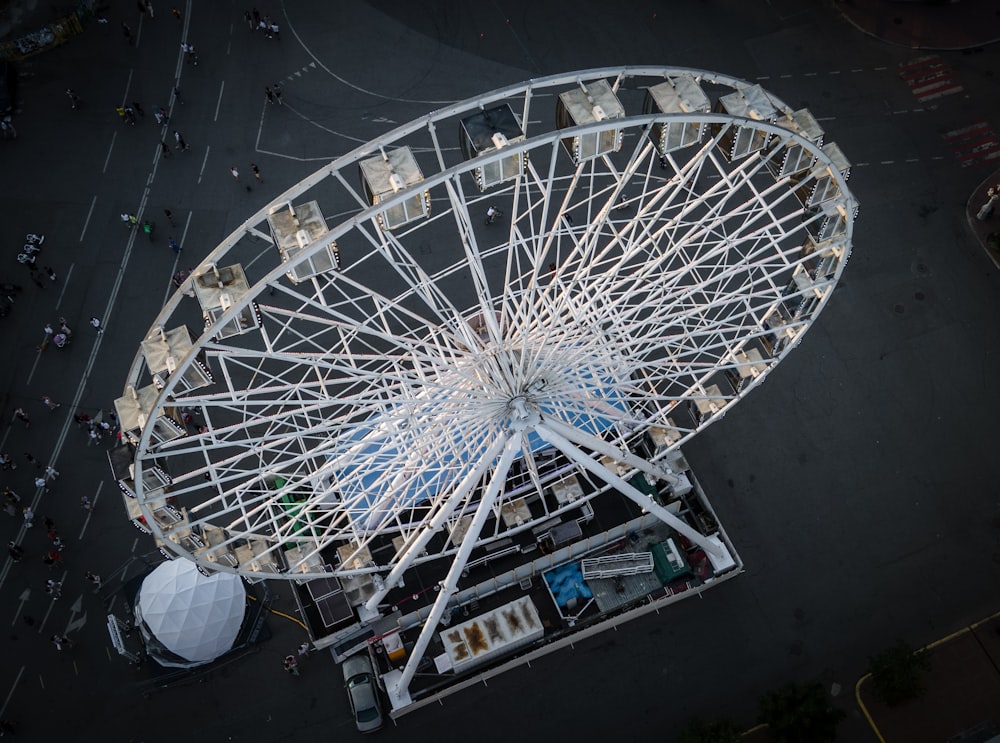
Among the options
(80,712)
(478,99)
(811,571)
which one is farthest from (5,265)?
(811,571)

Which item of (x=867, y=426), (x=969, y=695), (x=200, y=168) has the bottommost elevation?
(x=969, y=695)

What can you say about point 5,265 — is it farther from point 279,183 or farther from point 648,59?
point 648,59

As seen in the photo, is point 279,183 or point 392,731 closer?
point 392,731

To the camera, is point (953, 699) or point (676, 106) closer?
point (676, 106)

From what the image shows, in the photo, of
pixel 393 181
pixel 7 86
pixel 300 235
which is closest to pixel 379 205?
pixel 393 181

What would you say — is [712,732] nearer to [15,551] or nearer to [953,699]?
[953,699]

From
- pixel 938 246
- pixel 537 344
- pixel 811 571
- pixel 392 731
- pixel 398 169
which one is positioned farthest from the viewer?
pixel 938 246

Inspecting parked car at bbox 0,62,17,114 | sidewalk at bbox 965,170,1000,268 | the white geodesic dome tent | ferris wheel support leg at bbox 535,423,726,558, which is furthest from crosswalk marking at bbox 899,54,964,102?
parked car at bbox 0,62,17,114
